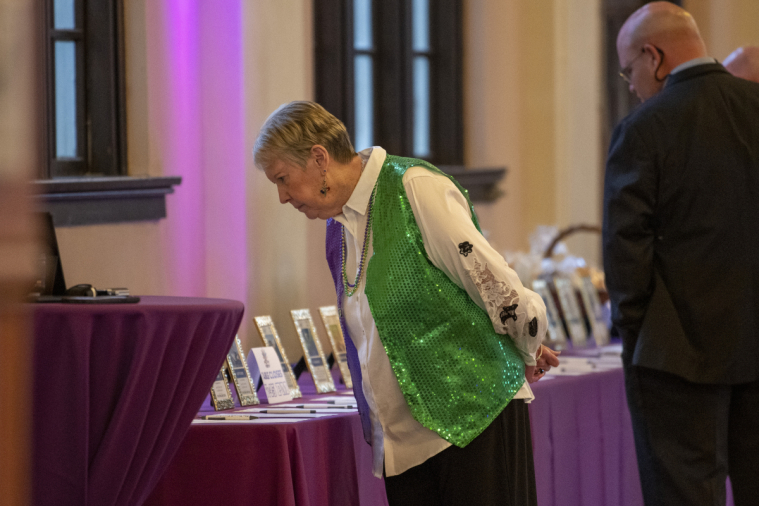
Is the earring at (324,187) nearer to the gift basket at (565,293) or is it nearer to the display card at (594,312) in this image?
the gift basket at (565,293)

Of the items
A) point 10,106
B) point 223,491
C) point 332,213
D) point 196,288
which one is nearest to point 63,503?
point 223,491

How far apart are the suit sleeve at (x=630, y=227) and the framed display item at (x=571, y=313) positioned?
1524 mm

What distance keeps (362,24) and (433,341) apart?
2.94m

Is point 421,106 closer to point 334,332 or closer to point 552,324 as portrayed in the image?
point 552,324

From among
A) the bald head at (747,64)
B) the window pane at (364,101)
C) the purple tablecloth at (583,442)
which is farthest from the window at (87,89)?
the bald head at (747,64)

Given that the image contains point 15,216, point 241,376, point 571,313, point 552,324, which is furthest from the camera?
point 571,313

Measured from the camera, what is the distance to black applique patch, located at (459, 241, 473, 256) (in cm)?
202

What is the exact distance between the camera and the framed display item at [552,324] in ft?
13.9

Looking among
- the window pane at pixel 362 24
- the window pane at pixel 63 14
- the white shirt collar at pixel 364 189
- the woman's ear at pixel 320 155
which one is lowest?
the white shirt collar at pixel 364 189

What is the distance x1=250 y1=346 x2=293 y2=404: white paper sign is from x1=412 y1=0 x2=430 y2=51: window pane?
8.23 feet

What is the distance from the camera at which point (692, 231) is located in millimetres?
2689

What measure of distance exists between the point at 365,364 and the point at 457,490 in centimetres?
33

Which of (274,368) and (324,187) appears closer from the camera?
(324,187)

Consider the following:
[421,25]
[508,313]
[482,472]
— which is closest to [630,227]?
[508,313]
